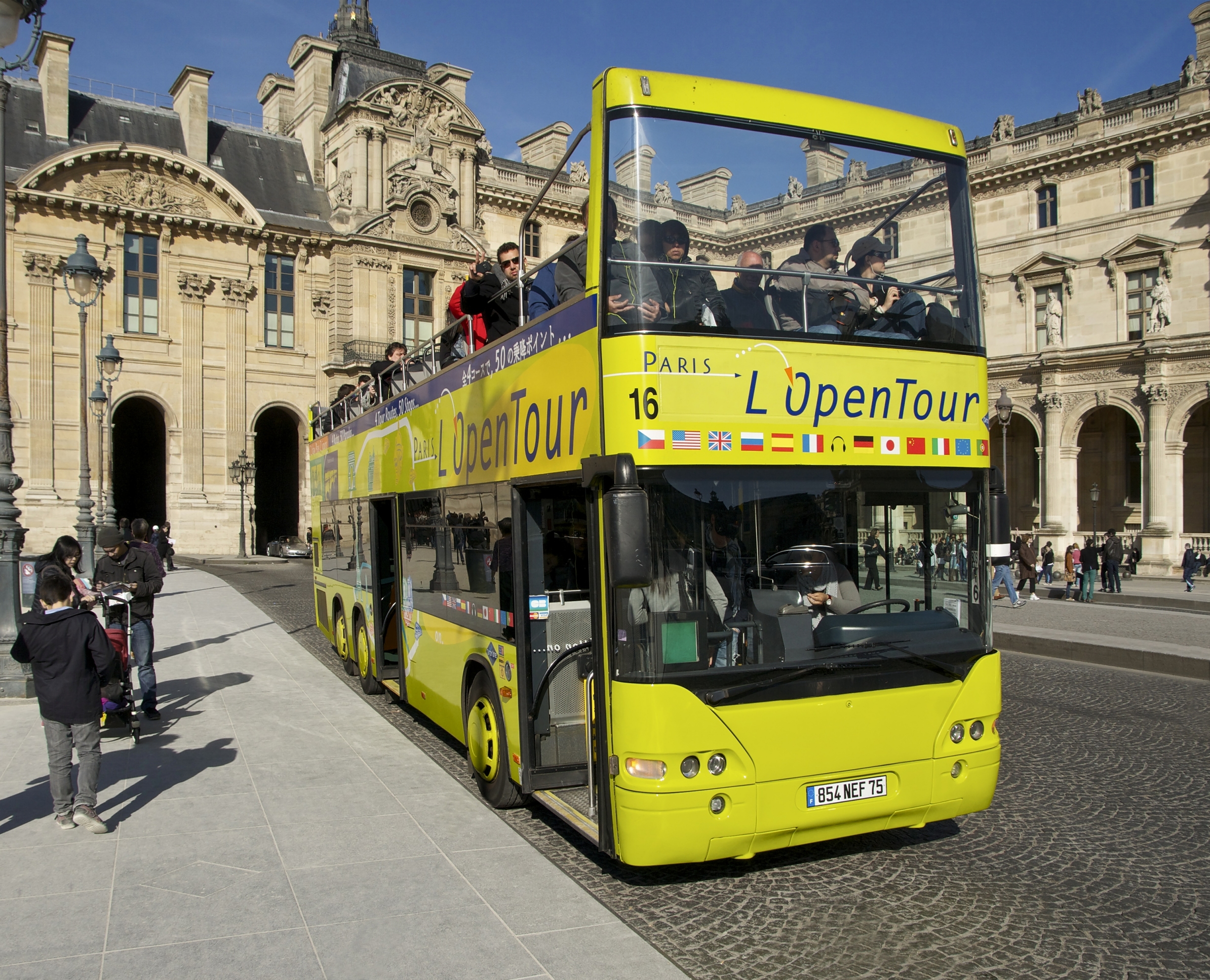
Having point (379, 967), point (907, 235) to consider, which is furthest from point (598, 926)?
point (907, 235)

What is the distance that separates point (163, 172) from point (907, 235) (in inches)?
1729

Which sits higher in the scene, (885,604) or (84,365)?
(84,365)

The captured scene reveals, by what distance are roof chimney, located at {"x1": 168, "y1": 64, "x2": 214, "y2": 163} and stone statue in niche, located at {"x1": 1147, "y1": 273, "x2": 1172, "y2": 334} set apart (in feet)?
132

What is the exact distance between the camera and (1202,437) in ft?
125

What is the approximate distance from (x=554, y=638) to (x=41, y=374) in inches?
1627

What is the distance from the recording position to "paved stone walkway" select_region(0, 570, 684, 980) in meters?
4.30

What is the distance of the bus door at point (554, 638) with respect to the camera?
5980 mm

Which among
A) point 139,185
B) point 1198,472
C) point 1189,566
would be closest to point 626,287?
point 1189,566

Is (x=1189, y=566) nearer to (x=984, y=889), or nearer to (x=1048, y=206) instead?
(x=1048, y=206)

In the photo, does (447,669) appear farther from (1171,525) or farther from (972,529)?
(1171,525)

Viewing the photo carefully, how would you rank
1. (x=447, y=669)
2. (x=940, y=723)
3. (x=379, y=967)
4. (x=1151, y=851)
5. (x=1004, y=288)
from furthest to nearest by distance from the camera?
(x=1004, y=288)
(x=447, y=669)
(x=1151, y=851)
(x=940, y=723)
(x=379, y=967)

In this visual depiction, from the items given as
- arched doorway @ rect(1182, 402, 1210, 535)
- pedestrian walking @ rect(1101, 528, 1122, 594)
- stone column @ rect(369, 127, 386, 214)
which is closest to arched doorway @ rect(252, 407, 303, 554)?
stone column @ rect(369, 127, 386, 214)

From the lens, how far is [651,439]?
4777 millimetres

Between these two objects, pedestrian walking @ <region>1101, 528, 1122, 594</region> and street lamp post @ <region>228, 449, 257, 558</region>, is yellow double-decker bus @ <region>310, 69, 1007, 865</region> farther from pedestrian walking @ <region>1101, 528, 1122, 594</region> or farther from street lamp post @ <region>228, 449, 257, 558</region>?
street lamp post @ <region>228, 449, 257, 558</region>
